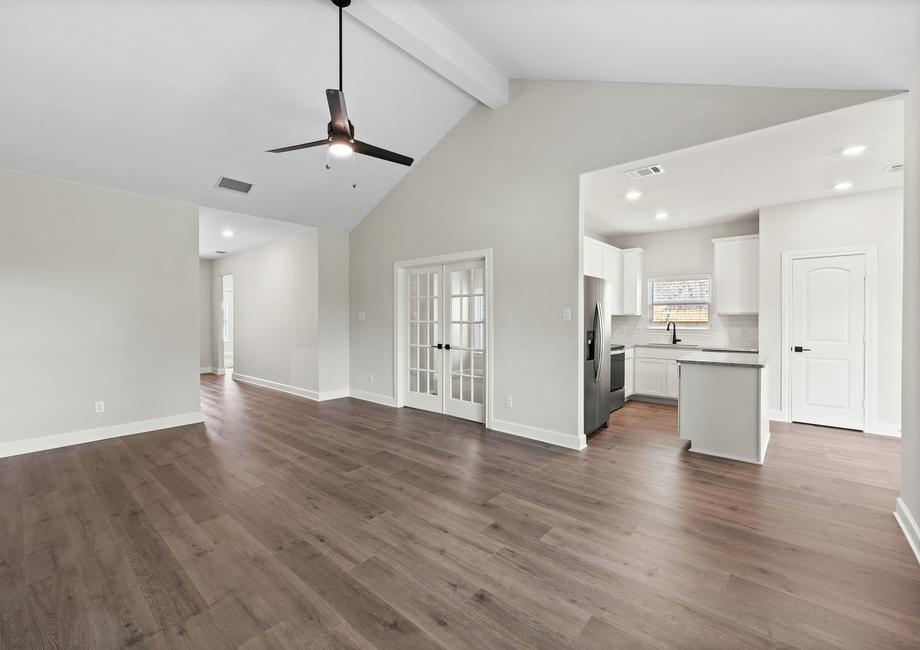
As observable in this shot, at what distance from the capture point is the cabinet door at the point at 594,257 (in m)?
5.51

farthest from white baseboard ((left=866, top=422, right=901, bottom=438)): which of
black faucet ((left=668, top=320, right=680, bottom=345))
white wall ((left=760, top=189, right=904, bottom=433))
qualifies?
black faucet ((left=668, top=320, right=680, bottom=345))

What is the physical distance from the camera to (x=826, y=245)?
15.2 feet

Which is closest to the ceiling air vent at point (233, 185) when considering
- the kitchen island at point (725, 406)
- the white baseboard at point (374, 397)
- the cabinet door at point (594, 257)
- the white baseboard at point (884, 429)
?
the white baseboard at point (374, 397)

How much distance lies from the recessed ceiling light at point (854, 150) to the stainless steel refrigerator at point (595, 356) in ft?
7.28

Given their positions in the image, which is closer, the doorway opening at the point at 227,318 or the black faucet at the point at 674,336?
the black faucet at the point at 674,336

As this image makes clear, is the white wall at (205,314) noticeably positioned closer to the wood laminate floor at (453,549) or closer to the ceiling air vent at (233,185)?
the ceiling air vent at (233,185)

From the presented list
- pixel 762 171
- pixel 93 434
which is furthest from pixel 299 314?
pixel 762 171

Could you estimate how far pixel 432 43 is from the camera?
330 cm

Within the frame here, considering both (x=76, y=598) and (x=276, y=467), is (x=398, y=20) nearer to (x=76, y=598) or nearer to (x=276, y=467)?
(x=276, y=467)

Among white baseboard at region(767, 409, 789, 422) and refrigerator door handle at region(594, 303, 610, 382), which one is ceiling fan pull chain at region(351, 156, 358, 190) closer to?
refrigerator door handle at region(594, 303, 610, 382)

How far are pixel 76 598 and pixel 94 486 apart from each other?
1.63 metres

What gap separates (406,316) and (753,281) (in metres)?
4.88

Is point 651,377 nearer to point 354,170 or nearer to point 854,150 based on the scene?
point 854,150

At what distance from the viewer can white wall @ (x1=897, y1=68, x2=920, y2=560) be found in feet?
7.30
